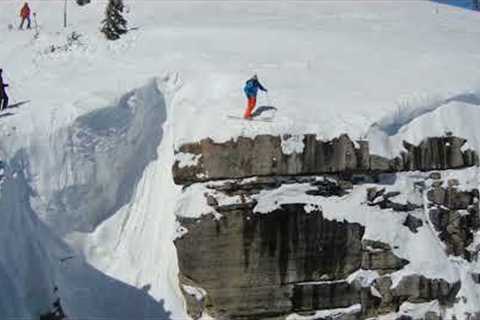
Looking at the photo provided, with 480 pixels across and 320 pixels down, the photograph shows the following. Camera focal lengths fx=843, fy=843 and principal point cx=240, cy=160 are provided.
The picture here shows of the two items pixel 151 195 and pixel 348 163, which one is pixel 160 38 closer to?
pixel 151 195

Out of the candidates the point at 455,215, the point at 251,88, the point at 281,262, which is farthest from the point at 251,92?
the point at 455,215

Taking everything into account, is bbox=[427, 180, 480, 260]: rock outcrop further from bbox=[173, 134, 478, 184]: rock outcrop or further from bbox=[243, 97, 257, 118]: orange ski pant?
bbox=[243, 97, 257, 118]: orange ski pant

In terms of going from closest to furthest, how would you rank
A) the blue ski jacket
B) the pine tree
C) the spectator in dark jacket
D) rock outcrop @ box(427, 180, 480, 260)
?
the blue ski jacket → rock outcrop @ box(427, 180, 480, 260) → the pine tree → the spectator in dark jacket

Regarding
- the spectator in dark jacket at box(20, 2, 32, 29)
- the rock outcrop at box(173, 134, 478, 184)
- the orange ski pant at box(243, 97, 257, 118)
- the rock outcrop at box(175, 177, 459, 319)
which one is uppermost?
the spectator in dark jacket at box(20, 2, 32, 29)

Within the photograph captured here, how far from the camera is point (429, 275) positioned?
65.3 feet

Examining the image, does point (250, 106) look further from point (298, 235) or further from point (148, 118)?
point (298, 235)

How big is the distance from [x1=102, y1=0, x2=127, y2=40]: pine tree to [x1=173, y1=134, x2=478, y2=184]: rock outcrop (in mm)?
7709

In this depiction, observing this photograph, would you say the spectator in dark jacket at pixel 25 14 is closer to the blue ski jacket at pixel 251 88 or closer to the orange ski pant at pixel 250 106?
the blue ski jacket at pixel 251 88

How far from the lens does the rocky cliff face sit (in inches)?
769

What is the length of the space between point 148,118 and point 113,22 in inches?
227

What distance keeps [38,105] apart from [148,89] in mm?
2921

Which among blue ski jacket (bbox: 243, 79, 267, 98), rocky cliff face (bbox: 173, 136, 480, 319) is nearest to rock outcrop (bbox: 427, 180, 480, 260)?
rocky cliff face (bbox: 173, 136, 480, 319)

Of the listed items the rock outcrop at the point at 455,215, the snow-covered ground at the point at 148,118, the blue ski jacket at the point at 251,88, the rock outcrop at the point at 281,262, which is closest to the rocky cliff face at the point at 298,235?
the rock outcrop at the point at 281,262

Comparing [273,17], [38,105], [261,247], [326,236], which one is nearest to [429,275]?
[326,236]
